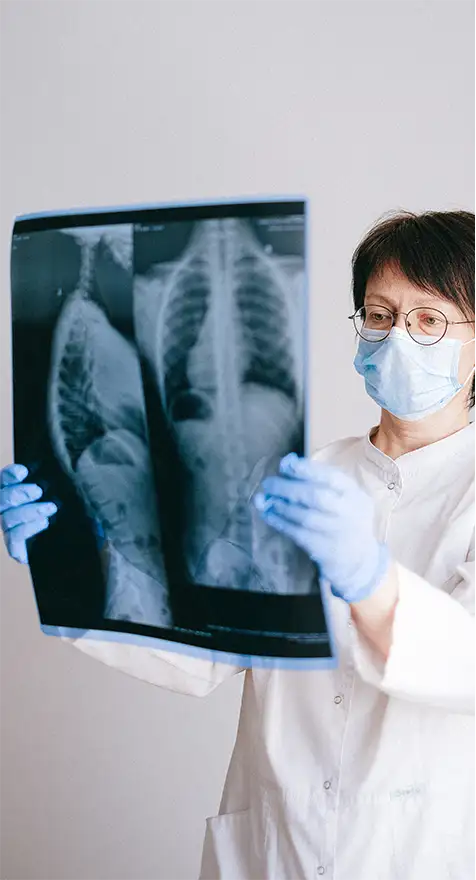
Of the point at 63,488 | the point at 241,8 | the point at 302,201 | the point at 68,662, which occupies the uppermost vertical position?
the point at 241,8

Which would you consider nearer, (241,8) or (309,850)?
(309,850)

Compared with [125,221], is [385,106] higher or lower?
higher

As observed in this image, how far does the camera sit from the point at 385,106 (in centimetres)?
199

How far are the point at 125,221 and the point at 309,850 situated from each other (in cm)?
80

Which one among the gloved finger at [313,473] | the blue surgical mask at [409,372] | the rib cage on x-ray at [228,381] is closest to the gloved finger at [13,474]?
the rib cage on x-ray at [228,381]

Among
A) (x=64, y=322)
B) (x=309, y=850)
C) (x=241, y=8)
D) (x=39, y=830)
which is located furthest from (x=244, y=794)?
(x=241, y=8)

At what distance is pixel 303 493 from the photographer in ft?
2.97

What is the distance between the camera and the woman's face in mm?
1238

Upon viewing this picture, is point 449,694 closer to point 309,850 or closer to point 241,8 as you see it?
point 309,850

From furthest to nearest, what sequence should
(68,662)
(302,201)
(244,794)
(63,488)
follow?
(68,662) → (244,794) → (63,488) → (302,201)

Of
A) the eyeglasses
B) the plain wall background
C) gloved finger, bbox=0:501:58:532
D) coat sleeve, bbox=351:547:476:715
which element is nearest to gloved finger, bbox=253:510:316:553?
coat sleeve, bbox=351:547:476:715

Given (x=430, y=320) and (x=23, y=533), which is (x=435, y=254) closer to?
(x=430, y=320)

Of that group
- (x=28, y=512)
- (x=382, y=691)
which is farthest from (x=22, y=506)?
(x=382, y=691)

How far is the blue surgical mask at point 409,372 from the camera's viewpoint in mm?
1205
